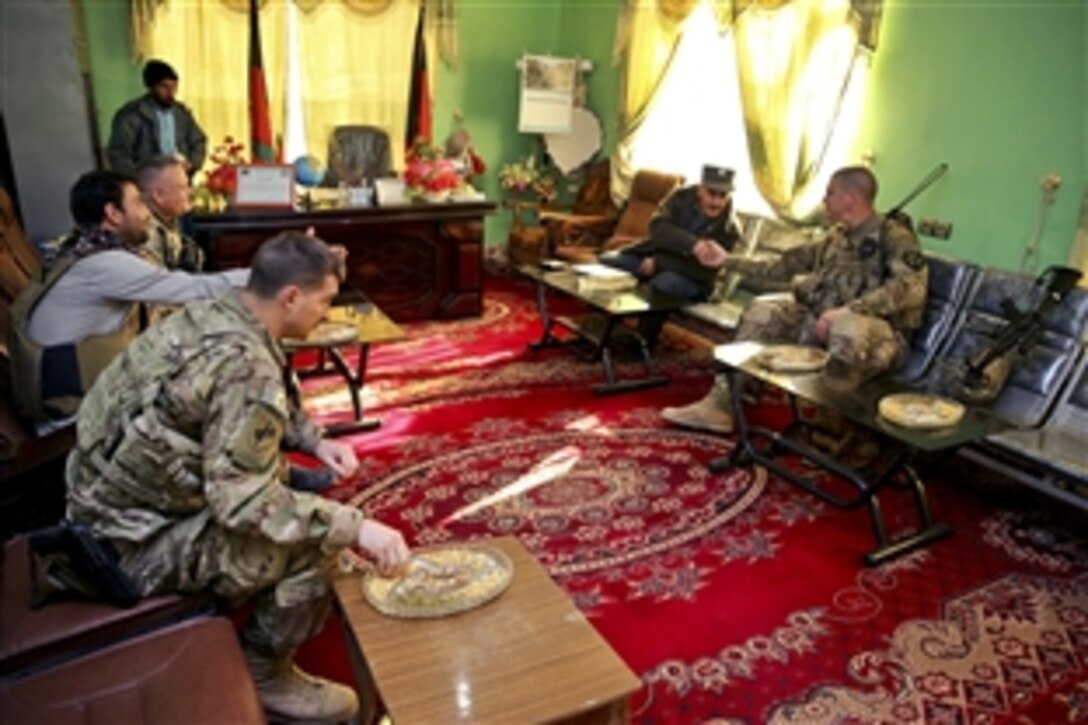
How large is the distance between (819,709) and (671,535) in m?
0.80

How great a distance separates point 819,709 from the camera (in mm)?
1878

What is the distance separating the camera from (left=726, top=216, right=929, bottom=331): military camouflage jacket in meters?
3.06

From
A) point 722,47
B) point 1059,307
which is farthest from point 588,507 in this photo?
point 722,47

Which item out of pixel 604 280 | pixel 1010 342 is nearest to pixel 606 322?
pixel 604 280

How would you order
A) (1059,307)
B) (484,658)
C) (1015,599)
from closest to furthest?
(484,658), (1015,599), (1059,307)

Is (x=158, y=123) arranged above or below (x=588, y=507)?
above

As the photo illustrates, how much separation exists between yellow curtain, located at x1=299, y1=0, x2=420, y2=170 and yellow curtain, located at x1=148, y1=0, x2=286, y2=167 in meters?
0.22

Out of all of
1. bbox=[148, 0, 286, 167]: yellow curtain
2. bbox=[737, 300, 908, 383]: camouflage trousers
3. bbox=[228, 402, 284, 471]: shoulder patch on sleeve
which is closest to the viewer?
bbox=[228, 402, 284, 471]: shoulder patch on sleeve

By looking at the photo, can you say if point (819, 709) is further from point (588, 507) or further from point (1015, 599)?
point (588, 507)

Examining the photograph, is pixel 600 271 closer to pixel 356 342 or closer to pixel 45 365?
pixel 356 342

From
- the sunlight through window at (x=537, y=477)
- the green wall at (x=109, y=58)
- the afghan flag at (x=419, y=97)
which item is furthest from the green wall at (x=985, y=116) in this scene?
the green wall at (x=109, y=58)

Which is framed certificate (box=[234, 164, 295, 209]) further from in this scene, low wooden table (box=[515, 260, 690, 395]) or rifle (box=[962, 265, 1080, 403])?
rifle (box=[962, 265, 1080, 403])

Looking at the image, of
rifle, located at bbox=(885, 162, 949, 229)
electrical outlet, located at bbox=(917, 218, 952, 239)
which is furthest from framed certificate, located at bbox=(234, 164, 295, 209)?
electrical outlet, located at bbox=(917, 218, 952, 239)

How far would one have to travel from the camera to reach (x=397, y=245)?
4609 mm
